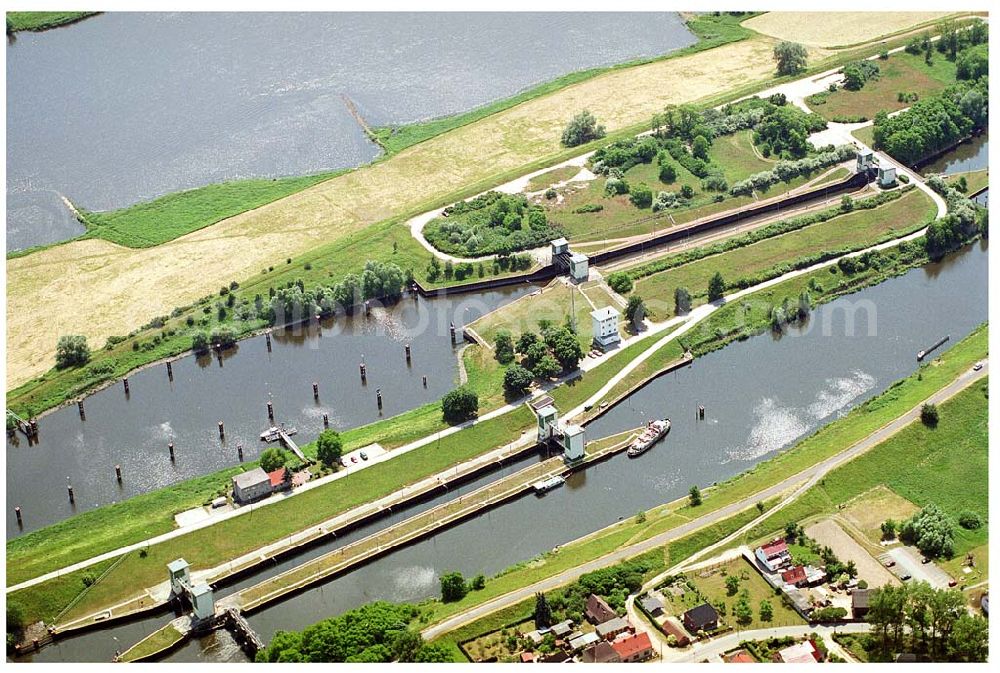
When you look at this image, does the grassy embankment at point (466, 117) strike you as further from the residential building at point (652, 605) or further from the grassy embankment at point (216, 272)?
the residential building at point (652, 605)

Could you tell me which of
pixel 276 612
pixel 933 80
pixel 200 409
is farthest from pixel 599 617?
pixel 933 80

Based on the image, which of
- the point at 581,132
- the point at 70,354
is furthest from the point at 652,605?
the point at 581,132

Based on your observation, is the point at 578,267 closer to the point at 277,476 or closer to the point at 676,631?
the point at 277,476

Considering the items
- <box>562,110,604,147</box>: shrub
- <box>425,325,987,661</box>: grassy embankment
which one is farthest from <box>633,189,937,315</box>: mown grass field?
<box>562,110,604,147</box>: shrub

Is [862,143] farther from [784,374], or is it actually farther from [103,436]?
[103,436]

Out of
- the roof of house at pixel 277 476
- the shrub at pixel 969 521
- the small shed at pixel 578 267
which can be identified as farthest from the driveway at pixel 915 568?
the small shed at pixel 578 267

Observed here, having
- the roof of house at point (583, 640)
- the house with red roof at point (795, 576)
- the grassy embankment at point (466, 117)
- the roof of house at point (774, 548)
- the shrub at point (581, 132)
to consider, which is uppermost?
the grassy embankment at point (466, 117)
